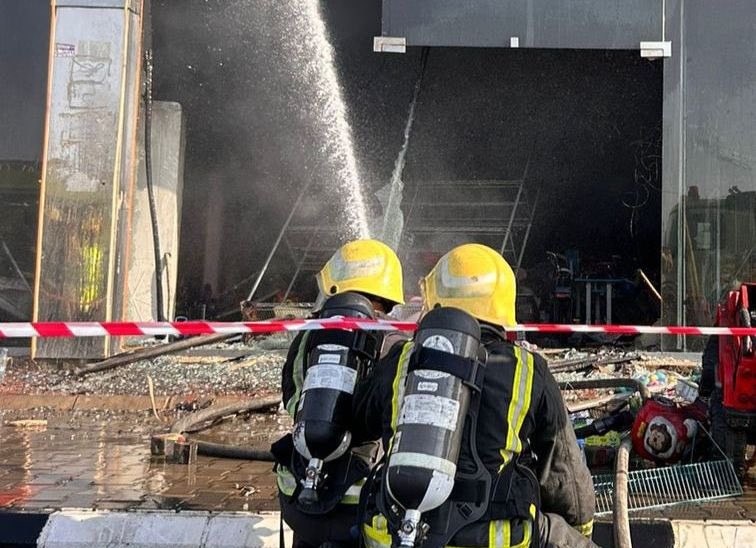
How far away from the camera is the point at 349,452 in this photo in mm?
2357

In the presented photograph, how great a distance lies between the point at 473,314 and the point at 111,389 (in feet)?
17.8

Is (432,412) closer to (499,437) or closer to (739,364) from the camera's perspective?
(499,437)

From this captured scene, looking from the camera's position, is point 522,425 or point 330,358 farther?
point 330,358

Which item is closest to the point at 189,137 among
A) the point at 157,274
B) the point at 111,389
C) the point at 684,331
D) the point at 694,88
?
the point at 157,274

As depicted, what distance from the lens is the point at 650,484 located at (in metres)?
3.77

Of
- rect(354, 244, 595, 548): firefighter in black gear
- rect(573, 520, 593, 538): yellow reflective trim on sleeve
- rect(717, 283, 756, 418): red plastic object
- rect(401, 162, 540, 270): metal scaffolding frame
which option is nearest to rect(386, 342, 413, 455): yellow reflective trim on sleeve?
rect(354, 244, 595, 548): firefighter in black gear

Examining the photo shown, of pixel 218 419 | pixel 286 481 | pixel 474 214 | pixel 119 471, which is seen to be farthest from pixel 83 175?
pixel 474 214

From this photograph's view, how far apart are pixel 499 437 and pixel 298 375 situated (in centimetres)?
81

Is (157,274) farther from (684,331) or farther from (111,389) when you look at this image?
(684,331)

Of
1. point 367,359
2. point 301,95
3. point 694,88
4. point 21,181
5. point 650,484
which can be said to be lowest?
point 650,484

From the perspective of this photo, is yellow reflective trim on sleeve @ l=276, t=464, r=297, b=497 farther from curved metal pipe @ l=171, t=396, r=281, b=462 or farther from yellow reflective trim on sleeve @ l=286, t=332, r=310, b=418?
curved metal pipe @ l=171, t=396, r=281, b=462

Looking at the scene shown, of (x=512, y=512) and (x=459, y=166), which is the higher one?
(x=459, y=166)

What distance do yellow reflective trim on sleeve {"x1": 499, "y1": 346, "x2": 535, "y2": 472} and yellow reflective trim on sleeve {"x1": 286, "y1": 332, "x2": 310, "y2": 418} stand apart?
0.78 metres

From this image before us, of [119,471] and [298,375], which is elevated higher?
[298,375]
